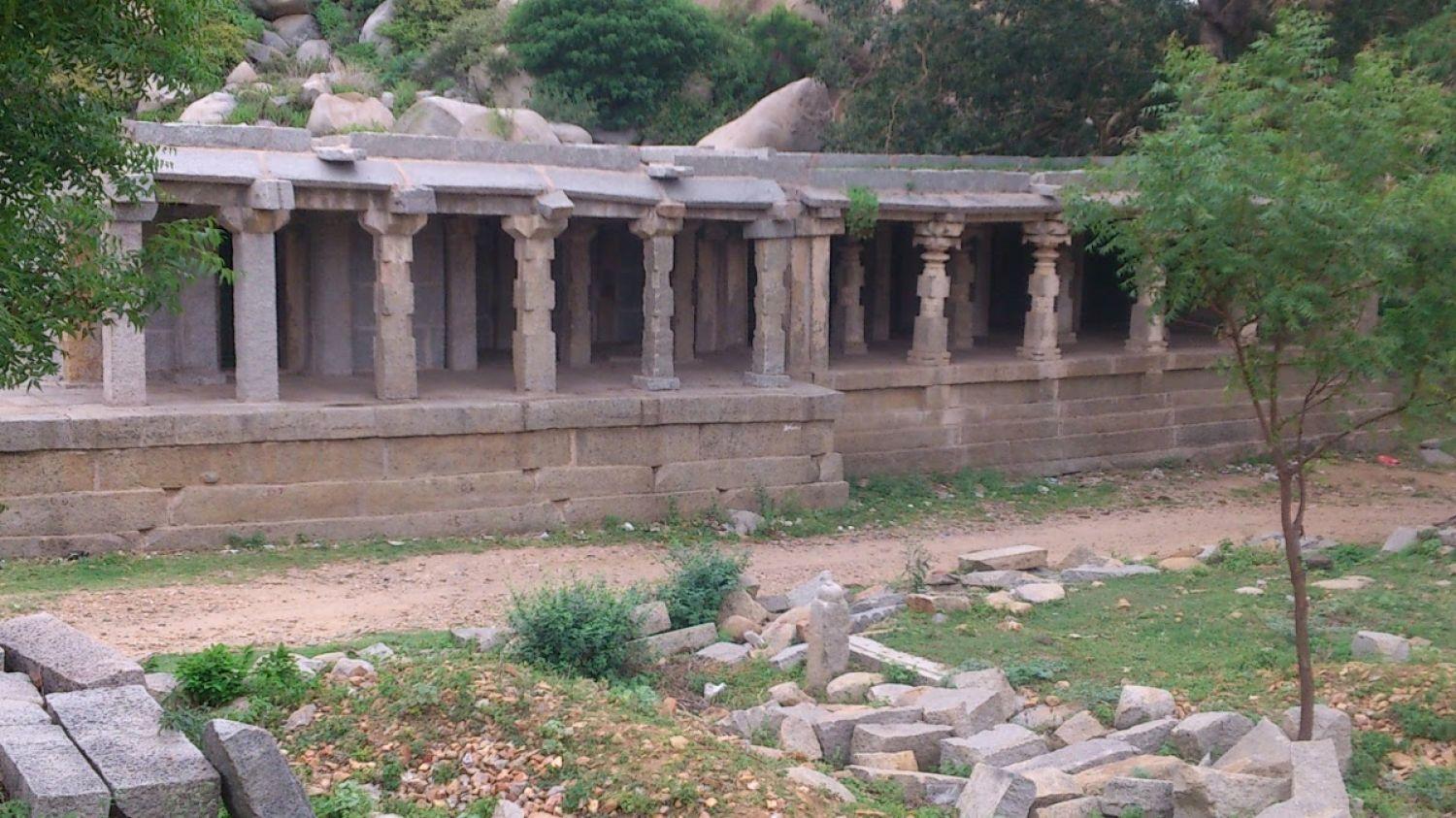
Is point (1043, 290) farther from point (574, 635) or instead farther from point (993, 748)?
point (993, 748)

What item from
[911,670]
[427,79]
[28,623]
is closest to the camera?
[28,623]

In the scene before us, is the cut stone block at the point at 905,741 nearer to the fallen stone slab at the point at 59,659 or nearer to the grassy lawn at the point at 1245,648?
the grassy lawn at the point at 1245,648

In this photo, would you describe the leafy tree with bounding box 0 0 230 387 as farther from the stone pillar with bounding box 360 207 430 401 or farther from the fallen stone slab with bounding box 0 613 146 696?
the stone pillar with bounding box 360 207 430 401

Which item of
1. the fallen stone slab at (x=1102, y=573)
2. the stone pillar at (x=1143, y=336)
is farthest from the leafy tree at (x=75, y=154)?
the stone pillar at (x=1143, y=336)

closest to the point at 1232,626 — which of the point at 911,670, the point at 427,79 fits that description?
the point at 911,670

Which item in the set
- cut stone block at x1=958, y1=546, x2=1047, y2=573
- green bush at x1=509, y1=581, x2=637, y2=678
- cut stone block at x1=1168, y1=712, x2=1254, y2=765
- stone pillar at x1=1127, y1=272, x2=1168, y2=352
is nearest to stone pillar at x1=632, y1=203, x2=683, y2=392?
cut stone block at x1=958, y1=546, x2=1047, y2=573

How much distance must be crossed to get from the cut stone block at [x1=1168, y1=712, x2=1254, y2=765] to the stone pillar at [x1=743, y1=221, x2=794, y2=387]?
8.76 meters

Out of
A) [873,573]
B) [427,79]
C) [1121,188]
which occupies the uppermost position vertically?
[427,79]

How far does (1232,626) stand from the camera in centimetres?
1146

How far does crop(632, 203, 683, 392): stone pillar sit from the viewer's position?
16250 mm

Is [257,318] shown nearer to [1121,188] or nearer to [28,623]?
[28,623]

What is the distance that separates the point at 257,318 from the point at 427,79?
20.6 meters

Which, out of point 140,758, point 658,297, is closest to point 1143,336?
point 658,297

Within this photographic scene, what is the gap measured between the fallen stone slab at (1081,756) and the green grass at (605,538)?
22.9 feet
